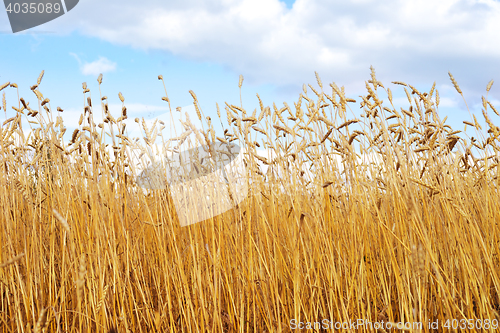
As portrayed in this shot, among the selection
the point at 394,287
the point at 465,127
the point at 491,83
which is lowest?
the point at 394,287

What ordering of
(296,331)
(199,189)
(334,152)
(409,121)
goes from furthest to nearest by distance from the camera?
(409,121) < (199,189) < (334,152) < (296,331)

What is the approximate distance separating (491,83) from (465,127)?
1.56ft

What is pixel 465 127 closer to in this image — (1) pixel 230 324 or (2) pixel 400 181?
(2) pixel 400 181

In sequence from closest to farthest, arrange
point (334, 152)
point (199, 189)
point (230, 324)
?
point (230, 324)
point (334, 152)
point (199, 189)

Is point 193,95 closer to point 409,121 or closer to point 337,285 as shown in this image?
point 337,285

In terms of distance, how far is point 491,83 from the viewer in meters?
1.86

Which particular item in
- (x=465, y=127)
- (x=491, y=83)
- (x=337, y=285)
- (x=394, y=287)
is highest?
(x=491, y=83)

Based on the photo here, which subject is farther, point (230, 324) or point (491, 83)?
point (491, 83)

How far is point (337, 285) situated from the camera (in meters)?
1.27

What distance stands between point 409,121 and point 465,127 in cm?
58

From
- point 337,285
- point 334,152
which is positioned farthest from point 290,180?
point 337,285

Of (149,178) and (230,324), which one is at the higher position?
(149,178)

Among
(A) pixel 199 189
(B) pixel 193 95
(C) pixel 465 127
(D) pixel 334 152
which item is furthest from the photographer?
(C) pixel 465 127

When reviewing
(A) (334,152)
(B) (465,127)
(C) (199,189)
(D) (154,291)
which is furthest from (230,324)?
(B) (465,127)
